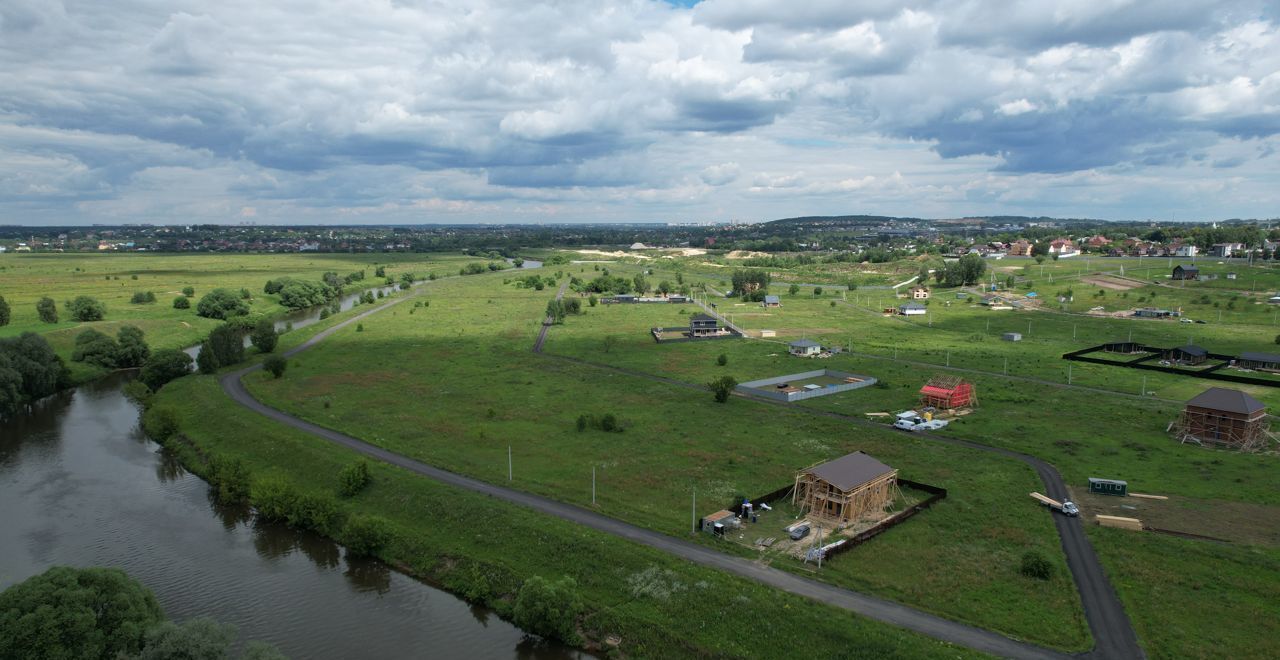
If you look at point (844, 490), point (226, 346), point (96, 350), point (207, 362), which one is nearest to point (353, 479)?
point (844, 490)

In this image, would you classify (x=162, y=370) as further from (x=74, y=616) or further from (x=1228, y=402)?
(x=1228, y=402)

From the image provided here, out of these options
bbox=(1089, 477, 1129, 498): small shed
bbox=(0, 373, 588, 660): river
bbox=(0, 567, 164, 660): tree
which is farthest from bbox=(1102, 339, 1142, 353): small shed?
bbox=(0, 567, 164, 660): tree

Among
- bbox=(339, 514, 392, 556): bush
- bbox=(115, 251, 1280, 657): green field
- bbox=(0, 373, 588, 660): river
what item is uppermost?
bbox=(115, 251, 1280, 657): green field

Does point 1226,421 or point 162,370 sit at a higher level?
point 1226,421

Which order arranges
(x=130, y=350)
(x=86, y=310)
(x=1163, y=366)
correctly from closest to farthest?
(x=1163, y=366)
(x=130, y=350)
(x=86, y=310)

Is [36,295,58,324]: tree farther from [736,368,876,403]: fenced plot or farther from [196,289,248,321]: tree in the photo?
[736,368,876,403]: fenced plot

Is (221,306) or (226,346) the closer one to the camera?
(226,346)

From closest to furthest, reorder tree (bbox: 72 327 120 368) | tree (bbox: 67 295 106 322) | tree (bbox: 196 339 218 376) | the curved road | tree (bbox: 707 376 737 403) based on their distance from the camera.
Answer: the curved road < tree (bbox: 707 376 737 403) < tree (bbox: 196 339 218 376) < tree (bbox: 72 327 120 368) < tree (bbox: 67 295 106 322)
